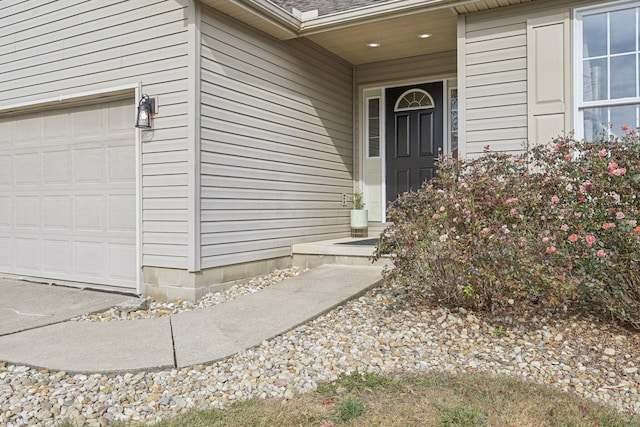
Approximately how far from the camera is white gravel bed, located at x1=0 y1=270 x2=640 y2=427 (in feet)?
8.22

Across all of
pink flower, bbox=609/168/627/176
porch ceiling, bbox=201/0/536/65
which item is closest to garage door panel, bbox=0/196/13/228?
porch ceiling, bbox=201/0/536/65

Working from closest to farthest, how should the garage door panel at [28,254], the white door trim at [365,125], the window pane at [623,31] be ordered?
the window pane at [623,31], the garage door panel at [28,254], the white door trim at [365,125]

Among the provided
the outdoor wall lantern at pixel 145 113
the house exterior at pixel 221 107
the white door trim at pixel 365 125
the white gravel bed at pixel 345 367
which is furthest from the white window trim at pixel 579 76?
the outdoor wall lantern at pixel 145 113

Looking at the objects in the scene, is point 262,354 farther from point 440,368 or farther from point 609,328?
point 609,328


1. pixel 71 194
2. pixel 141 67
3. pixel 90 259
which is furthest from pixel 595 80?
pixel 71 194

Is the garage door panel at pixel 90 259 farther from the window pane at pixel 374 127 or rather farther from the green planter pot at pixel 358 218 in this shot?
the window pane at pixel 374 127

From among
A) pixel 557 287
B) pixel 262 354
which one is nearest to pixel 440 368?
pixel 557 287

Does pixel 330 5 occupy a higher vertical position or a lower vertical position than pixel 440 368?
higher

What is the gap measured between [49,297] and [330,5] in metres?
4.51

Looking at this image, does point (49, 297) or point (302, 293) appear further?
point (49, 297)

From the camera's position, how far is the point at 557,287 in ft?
9.96

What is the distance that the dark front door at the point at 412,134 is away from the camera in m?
6.80

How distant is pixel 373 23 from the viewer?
5.50 meters

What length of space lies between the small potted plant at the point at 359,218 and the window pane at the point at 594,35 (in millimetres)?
3434
